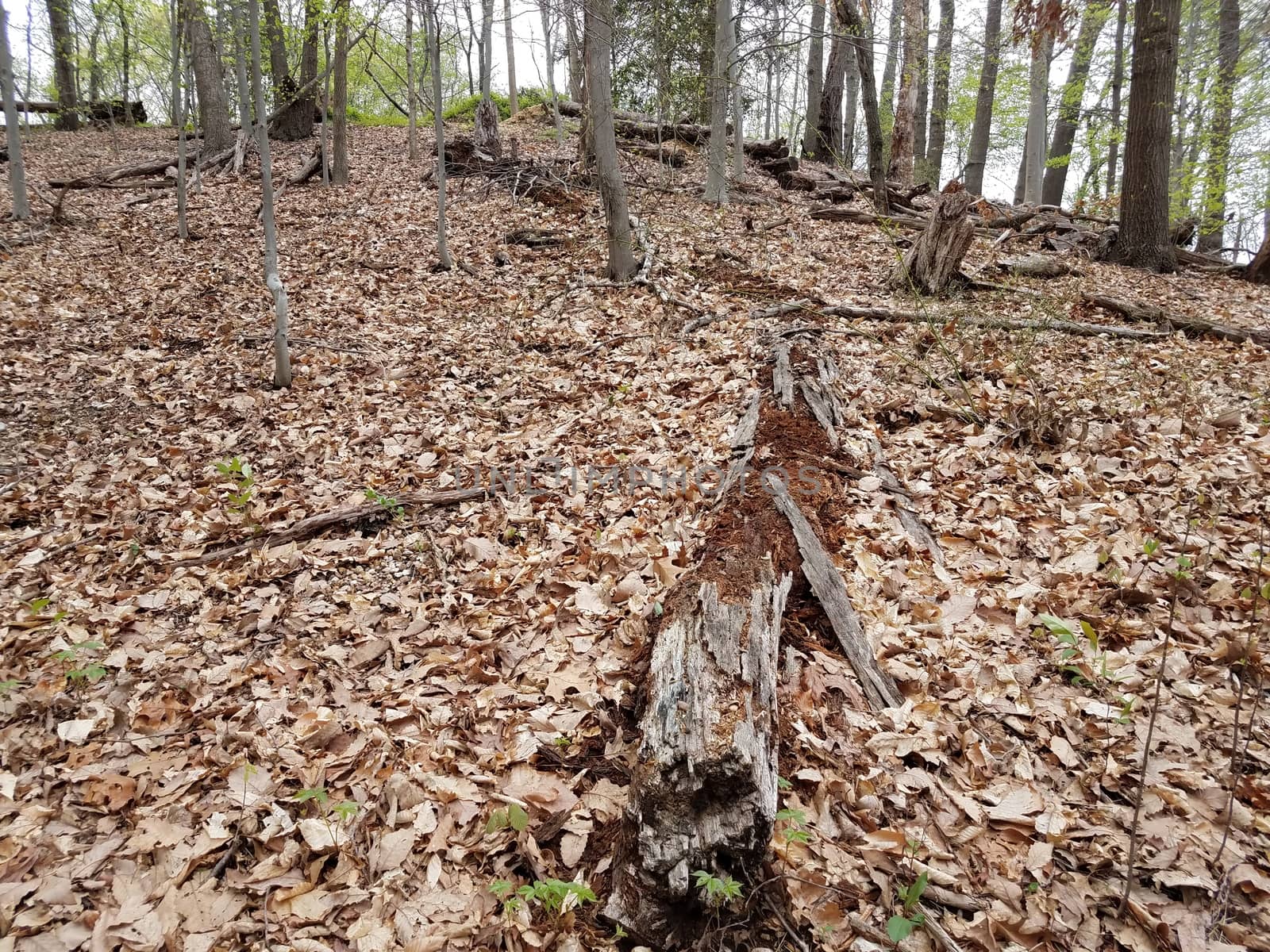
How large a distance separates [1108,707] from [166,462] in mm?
6598

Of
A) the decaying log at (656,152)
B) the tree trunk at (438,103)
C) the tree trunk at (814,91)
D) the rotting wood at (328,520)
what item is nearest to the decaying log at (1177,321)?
the rotting wood at (328,520)

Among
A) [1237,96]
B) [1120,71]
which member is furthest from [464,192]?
[1237,96]

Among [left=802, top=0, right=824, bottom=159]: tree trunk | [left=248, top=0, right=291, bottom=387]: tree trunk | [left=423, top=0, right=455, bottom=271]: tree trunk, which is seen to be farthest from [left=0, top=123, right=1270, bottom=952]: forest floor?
[left=802, top=0, right=824, bottom=159]: tree trunk

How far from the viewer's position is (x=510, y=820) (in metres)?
2.49

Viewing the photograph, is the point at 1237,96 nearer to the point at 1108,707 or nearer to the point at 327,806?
the point at 1108,707

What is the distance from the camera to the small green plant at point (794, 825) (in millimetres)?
2277

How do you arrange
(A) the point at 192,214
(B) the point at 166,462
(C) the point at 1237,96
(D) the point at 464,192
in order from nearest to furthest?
(B) the point at 166,462 → (A) the point at 192,214 → (D) the point at 464,192 → (C) the point at 1237,96

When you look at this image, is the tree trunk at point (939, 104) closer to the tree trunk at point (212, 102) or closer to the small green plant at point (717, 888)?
the tree trunk at point (212, 102)

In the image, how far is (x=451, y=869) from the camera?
2457 mm

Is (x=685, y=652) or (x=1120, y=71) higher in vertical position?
(x=1120, y=71)

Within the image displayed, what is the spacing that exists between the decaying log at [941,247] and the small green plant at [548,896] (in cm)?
685

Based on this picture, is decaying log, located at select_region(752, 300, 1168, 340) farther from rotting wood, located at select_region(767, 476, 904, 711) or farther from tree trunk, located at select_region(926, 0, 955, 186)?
tree trunk, located at select_region(926, 0, 955, 186)

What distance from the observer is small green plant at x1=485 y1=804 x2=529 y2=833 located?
8.08ft

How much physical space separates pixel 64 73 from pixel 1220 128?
2910 centimetres
